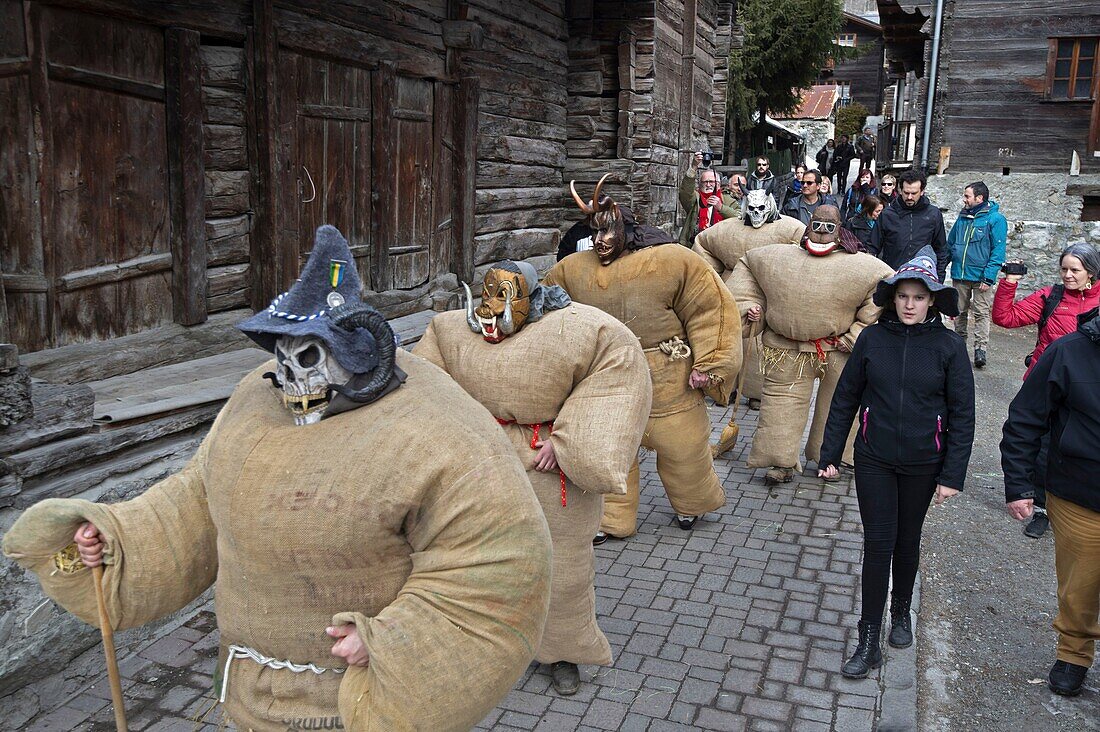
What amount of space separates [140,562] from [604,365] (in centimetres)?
208

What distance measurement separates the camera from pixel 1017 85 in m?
18.3

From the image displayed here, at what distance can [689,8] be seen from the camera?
547 inches

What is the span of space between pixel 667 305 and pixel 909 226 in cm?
488

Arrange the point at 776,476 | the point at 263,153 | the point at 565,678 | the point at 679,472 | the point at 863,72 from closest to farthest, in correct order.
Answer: the point at 565,678 < the point at 263,153 < the point at 679,472 < the point at 776,476 < the point at 863,72

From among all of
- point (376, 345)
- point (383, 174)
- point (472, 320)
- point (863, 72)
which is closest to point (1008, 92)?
point (383, 174)

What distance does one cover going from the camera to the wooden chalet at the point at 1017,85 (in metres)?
17.7

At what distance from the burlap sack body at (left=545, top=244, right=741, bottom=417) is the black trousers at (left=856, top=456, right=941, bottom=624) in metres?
1.55

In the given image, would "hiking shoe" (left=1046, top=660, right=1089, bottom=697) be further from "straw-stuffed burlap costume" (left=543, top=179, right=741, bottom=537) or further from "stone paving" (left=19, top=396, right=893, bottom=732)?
"straw-stuffed burlap costume" (left=543, top=179, right=741, bottom=537)

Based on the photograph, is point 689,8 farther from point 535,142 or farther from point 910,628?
point 910,628

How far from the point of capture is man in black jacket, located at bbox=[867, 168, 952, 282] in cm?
985

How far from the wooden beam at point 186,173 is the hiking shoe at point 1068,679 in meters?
4.65

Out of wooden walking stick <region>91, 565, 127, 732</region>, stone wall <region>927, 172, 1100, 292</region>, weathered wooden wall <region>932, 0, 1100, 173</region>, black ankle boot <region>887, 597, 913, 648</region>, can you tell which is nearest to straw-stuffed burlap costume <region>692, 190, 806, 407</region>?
black ankle boot <region>887, 597, 913, 648</region>

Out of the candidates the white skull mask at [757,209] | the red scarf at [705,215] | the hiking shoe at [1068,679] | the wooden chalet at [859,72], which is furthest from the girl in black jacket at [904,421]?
the wooden chalet at [859,72]

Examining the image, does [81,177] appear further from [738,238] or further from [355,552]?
[738,238]
